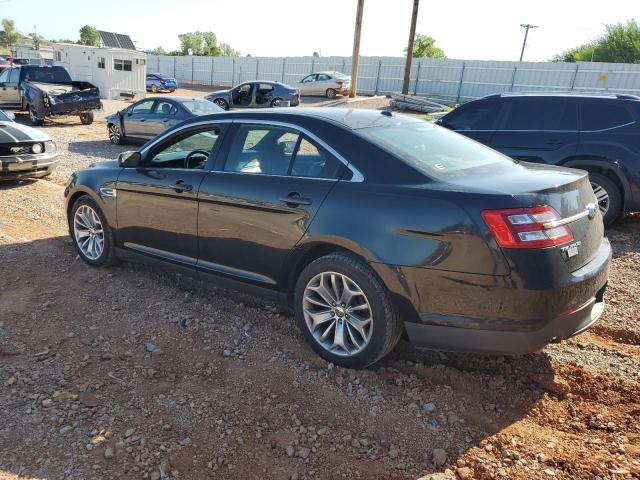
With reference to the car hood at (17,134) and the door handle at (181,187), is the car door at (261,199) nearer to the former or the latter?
the door handle at (181,187)

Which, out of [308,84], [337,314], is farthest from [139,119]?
[308,84]

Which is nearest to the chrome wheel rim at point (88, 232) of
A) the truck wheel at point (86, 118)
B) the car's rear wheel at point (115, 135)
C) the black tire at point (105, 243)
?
the black tire at point (105, 243)

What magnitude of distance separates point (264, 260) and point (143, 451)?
150 cm

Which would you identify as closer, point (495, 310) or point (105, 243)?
point (495, 310)

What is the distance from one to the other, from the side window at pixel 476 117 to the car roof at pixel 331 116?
158 inches

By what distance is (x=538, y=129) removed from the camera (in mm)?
7191

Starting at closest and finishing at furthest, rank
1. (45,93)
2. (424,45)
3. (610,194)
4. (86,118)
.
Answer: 1. (610,194)
2. (45,93)
3. (86,118)
4. (424,45)

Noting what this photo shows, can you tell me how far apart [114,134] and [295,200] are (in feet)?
39.2

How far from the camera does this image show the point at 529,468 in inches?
101

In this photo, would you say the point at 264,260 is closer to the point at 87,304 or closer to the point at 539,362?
the point at 87,304

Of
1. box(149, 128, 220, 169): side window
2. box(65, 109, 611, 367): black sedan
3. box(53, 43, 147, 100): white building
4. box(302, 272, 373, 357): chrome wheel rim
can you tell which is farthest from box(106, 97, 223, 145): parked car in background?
box(53, 43, 147, 100): white building

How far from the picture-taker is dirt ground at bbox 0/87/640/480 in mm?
2598

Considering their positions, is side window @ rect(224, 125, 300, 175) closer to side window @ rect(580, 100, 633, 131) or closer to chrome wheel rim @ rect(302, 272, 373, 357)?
chrome wheel rim @ rect(302, 272, 373, 357)

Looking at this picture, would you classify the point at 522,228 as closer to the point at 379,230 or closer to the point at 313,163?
the point at 379,230
